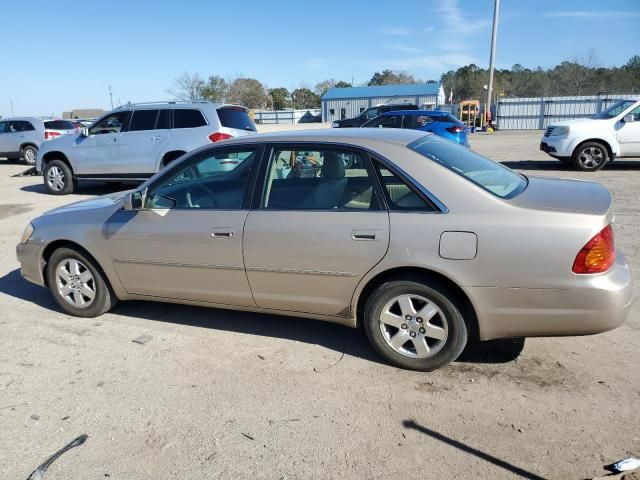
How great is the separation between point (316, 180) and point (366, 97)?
56675 mm

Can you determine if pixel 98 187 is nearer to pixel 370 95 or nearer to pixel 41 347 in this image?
pixel 41 347

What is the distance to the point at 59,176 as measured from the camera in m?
11.2

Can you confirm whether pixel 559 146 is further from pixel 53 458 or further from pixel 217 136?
pixel 53 458

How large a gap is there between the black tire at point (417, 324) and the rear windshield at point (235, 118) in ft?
23.9

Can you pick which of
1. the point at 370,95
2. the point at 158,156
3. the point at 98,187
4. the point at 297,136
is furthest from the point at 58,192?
the point at 370,95

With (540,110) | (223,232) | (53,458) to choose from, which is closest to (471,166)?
(223,232)

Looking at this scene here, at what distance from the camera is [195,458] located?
273 cm

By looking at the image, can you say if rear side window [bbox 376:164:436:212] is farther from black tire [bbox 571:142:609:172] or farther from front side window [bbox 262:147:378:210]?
black tire [bbox 571:142:609:172]

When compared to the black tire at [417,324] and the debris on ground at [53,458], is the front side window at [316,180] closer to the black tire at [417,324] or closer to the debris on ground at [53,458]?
the black tire at [417,324]

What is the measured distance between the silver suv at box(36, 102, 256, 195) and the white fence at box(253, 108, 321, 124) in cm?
5404

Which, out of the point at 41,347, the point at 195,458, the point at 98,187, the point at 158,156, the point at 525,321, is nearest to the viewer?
the point at 195,458

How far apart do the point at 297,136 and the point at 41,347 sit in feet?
8.80

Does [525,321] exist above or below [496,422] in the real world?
above

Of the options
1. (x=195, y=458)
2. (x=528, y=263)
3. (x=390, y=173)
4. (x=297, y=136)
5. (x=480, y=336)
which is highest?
(x=297, y=136)
